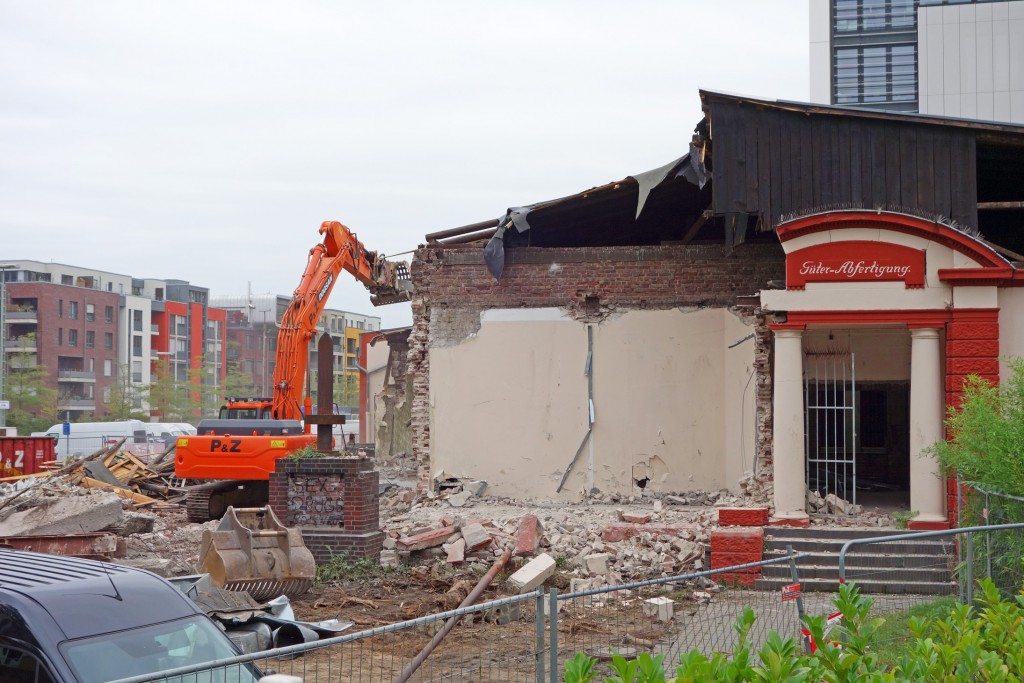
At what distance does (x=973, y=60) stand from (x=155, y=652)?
5236cm

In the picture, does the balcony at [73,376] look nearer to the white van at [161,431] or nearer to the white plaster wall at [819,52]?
the white van at [161,431]

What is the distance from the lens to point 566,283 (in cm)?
2034

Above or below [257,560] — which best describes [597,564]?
below

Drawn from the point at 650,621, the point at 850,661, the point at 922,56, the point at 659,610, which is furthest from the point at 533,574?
the point at 922,56

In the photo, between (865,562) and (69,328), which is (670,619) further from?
(69,328)

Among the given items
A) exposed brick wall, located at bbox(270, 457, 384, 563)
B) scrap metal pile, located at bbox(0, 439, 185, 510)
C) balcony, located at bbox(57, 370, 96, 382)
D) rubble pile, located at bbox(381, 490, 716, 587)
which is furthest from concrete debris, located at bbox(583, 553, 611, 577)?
balcony, located at bbox(57, 370, 96, 382)

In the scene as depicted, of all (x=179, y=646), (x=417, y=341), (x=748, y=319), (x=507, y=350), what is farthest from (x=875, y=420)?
(x=179, y=646)

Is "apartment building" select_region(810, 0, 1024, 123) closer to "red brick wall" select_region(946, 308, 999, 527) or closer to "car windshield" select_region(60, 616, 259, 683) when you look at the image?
"red brick wall" select_region(946, 308, 999, 527)

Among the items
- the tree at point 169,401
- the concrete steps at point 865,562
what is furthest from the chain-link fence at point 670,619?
the tree at point 169,401

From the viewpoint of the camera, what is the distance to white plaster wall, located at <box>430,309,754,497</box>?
19.9 metres

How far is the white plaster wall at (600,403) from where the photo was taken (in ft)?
65.2

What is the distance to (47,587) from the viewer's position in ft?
19.8

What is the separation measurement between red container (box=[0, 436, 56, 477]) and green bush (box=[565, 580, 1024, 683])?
25.8m

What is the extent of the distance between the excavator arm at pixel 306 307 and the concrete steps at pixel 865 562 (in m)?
10.7
